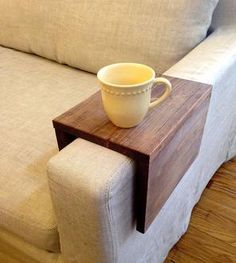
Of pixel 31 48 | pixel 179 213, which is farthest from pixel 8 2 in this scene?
pixel 179 213

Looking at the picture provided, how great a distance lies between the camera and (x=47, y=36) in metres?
1.11

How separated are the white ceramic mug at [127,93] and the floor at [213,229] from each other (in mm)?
654

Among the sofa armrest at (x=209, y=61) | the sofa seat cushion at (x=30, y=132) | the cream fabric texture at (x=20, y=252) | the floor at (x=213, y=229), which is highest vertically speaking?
the sofa armrest at (x=209, y=61)

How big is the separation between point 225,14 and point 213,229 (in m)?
0.74

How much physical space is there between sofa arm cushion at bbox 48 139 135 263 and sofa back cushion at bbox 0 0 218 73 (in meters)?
0.48

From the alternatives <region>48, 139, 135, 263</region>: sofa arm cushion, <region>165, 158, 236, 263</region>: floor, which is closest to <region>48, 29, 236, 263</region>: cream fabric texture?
<region>48, 139, 135, 263</region>: sofa arm cushion

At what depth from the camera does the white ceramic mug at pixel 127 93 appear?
50 centimetres

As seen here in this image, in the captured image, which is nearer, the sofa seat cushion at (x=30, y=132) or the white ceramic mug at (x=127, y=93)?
the white ceramic mug at (x=127, y=93)

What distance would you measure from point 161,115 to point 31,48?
0.81 meters

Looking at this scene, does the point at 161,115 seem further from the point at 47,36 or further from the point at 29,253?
the point at 47,36

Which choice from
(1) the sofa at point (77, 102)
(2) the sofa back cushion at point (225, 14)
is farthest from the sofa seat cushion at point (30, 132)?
(2) the sofa back cushion at point (225, 14)

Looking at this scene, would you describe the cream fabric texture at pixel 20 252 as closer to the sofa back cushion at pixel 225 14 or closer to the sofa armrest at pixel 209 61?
the sofa armrest at pixel 209 61

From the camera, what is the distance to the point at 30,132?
0.82 meters

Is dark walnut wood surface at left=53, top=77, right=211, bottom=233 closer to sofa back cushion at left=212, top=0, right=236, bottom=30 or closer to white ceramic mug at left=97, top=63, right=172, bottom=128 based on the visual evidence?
white ceramic mug at left=97, top=63, right=172, bottom=128
